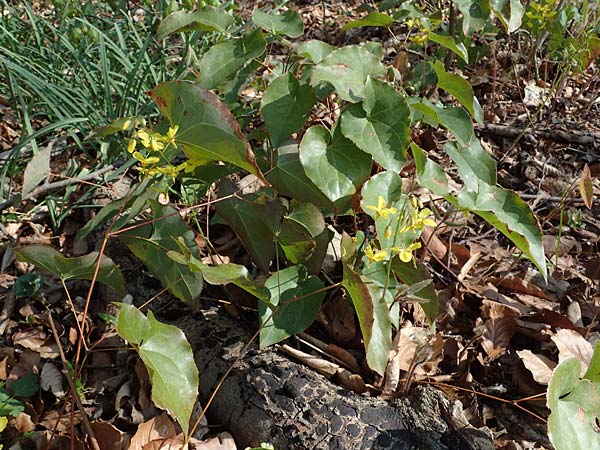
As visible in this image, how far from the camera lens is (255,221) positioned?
1314mm

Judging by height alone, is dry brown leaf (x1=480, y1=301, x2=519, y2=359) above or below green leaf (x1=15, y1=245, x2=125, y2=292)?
below

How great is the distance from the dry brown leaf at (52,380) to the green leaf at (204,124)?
760 mm

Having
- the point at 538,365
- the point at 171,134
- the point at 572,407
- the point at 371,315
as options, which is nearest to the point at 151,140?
the point at 171,134

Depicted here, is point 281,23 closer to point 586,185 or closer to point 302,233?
point 302,233

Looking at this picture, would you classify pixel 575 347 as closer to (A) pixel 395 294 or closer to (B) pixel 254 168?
(A) pixel 395 294

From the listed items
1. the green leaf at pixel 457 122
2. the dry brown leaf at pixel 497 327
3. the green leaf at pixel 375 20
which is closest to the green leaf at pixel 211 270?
the green leaf at pixel 457 122

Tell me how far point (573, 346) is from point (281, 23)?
1.11m

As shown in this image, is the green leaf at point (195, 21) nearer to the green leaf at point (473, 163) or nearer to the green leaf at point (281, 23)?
the green leaf at point (281, 23)

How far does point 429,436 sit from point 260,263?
52cm

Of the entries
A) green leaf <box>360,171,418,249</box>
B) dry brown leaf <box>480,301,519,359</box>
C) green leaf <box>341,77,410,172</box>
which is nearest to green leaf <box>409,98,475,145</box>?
green leaf <box>341,77,410,172</box>

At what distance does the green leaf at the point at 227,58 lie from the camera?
4.52 feet

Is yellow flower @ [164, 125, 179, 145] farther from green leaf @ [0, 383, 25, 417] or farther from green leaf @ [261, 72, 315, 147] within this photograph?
green leaf @ [0, 383, 25, 417]

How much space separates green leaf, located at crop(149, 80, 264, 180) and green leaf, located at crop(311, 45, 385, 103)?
250 millimetres

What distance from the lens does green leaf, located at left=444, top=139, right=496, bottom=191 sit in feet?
4.57
